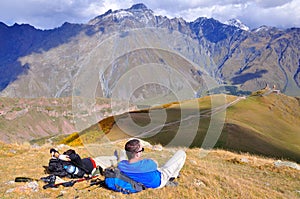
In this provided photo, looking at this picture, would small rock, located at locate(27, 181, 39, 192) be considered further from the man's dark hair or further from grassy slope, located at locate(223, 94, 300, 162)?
grassy slope, located at locate(223, 94, 300, 162)

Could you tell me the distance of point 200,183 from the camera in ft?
44.3

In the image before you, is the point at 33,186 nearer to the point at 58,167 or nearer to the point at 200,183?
the point at 58,167

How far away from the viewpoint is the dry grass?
11594 millimetres

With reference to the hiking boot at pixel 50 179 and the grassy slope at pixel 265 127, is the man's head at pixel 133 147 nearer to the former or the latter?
the hiking boot at pixel 50 179

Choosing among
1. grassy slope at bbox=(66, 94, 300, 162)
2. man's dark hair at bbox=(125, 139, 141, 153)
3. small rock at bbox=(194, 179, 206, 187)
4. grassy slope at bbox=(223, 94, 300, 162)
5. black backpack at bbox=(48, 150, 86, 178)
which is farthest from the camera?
grassy slope at bbox=(223, 94, 300, 162)

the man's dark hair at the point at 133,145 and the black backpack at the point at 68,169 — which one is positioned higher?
the man's dark hair at the point at 133,145

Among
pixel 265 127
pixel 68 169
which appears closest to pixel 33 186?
pixel 68 169

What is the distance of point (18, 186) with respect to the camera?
40.0 ft

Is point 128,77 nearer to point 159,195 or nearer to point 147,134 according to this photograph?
point 159,195

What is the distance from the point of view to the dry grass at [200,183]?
456 inches

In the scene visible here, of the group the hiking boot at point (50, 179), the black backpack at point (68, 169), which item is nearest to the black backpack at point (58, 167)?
the black backpack at point (68, 169)

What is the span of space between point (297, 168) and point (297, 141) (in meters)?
69.1

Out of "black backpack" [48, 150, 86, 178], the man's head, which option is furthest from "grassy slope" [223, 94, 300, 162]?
the man's head

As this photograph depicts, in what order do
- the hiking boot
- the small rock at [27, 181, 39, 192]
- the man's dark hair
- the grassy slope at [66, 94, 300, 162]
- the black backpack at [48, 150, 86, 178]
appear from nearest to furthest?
the man's dark hair < the small rock at [27, 181, 39, 192] < the hiking boot < the black backpack at [48, 150, 86, 178] < the grassy slope at [66, 94, 300, 162]
